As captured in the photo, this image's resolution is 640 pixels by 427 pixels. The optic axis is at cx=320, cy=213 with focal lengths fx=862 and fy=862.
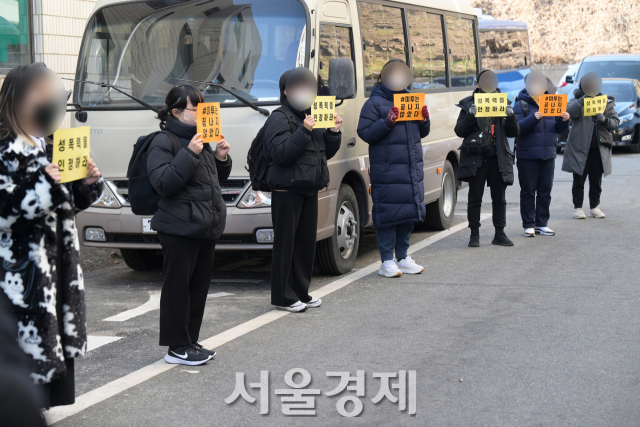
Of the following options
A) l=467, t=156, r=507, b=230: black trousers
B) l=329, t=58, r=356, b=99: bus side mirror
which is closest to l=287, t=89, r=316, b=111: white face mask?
l=329, t=58, r=356, b=99: bus side mirror

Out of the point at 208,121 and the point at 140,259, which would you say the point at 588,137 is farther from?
the point at 208,121

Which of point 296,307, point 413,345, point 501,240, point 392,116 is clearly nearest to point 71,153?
point 413,345

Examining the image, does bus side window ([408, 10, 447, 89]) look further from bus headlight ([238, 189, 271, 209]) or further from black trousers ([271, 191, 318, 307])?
black trousers ([271, 191, 318, 307])

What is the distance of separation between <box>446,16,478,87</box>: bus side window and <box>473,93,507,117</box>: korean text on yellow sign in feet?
5.54

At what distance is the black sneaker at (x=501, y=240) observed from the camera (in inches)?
376

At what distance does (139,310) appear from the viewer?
691 cm

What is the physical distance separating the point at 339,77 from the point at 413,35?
2.95 meters

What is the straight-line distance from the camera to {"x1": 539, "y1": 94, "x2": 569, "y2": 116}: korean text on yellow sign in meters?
9.70

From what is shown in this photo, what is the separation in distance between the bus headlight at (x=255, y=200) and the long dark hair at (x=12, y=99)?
12.0 ft

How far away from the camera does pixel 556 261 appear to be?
8.62 meters

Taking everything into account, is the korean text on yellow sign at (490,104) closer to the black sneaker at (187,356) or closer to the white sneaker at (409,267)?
the white sneaker at (409,267)

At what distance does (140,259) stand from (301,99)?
3062 millimetres

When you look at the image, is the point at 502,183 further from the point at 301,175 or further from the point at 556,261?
the point at 301,175

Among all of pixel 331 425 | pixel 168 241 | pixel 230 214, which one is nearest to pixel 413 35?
pixel 230 214
